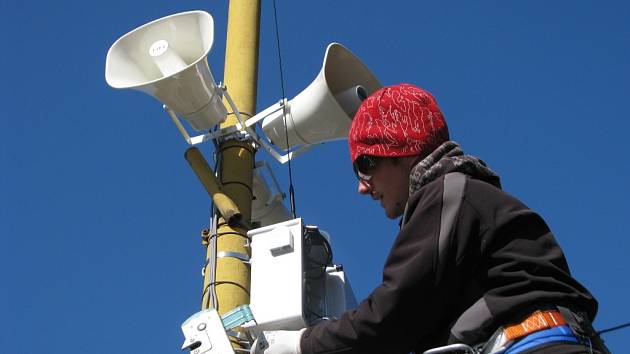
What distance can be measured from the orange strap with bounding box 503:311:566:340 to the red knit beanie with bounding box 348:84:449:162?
0.57m

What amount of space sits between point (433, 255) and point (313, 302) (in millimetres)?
1861

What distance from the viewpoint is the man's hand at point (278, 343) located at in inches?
102

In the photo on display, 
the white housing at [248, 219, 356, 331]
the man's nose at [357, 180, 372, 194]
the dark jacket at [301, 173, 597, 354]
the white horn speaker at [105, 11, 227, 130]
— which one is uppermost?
the white horn speaker at [105, 11, 227, 130]

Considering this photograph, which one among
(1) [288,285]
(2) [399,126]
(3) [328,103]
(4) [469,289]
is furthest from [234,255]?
(4) [469,289]

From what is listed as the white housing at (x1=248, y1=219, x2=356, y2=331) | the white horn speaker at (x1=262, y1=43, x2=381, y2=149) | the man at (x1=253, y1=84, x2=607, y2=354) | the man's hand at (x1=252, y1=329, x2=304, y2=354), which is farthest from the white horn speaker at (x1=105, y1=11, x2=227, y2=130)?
the man at (x1=253, y1=84, x2=607, y2=354)

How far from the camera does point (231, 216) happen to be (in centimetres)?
478

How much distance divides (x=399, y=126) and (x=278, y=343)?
0.64 meters

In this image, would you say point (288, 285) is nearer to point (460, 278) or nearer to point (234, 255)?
point (234, 255)

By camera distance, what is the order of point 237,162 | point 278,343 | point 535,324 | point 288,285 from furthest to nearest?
point 237,162 → point 288,285 → point 278,343 → point 535,324

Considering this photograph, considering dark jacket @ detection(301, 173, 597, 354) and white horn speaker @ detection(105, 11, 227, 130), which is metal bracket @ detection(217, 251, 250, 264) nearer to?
white horn speaker @ detection(105, 11, 227, 130)

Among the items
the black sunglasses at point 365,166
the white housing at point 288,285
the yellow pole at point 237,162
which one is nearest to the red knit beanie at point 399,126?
the black sunglasses at point 365,166

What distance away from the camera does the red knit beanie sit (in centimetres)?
271

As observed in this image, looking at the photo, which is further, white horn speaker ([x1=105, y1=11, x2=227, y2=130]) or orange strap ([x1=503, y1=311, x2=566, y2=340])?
white horn speaker ([x1=105, y1=11, x2=227, y2=130])

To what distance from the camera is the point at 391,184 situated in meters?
2.76
